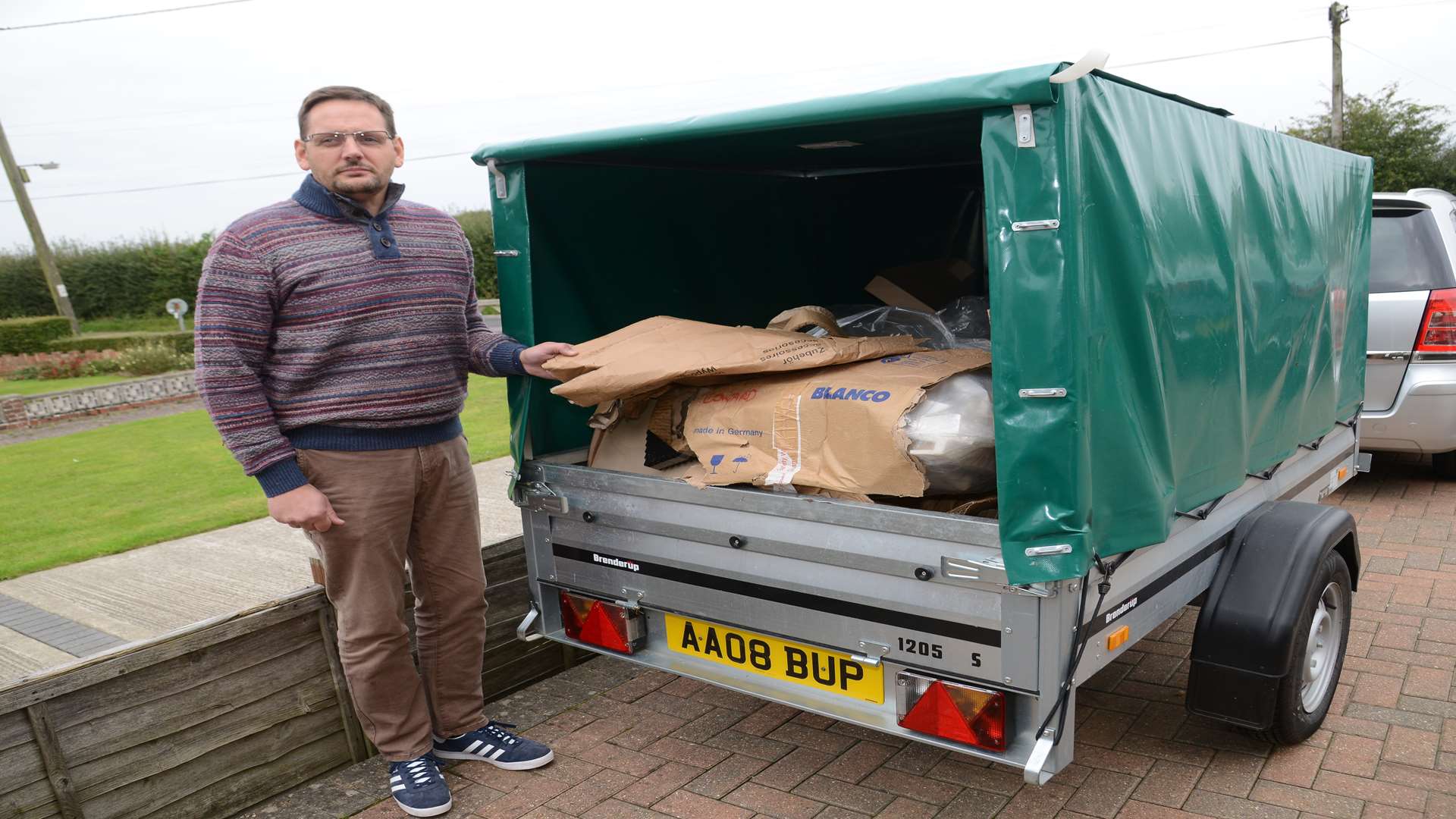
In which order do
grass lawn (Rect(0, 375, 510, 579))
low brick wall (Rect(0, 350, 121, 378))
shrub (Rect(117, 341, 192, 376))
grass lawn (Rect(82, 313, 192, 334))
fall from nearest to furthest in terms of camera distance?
grass lawn (Rect(0, 375, 510, 579)) → shrub (Rect(117, 341, 192, 376)) → low brick wall (Rect(0, 350, 121, 378)) → grass lawn (Rect(82, 313, 192, 334))

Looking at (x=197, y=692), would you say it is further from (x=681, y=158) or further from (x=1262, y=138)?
(x=1262, y=138)

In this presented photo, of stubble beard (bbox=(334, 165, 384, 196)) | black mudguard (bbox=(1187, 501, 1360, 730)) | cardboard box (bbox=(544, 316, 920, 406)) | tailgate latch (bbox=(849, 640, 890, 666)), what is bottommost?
black mudguard (bbox=(1187, 501, 1360, 730))

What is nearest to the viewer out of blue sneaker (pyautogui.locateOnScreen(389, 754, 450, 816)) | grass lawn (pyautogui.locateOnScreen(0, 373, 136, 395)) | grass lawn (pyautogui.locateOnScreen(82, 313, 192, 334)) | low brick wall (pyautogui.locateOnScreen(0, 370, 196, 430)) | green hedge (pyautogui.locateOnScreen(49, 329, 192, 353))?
blue sneaker (pyautogui.locateOnScreen(389, 754, 450, 816))

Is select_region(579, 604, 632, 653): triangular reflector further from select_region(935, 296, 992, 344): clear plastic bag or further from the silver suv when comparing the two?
the silver suv

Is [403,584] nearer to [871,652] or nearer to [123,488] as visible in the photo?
[871,652]

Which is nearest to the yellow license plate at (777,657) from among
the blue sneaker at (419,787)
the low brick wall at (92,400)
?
the blue sneaker at (419,787)

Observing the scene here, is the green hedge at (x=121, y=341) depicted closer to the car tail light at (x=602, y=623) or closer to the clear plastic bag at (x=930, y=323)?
the car tail light at (x=602, y=623)

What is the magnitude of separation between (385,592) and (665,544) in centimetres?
85


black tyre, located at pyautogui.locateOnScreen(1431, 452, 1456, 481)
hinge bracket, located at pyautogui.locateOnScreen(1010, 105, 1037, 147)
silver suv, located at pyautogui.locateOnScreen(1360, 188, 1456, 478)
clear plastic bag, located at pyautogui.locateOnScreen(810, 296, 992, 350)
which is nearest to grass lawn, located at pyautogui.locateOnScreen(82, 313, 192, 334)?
clear plastic bag, located at pyautogui.locateOnScreen(810, 296, 992, 350)

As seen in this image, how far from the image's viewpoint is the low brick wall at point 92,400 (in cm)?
1172

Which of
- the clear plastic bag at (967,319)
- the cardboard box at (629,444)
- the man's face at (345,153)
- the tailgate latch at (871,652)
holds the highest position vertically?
the man's face at (345,153)

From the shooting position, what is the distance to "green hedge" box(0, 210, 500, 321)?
1147 inches

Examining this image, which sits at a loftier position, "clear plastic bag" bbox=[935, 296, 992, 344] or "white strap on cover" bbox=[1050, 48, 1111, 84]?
"white strap on cover" bbox=[1050, 48, 1111, 84]

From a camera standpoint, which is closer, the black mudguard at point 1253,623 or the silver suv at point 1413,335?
the black mudguard at point 1253,623
